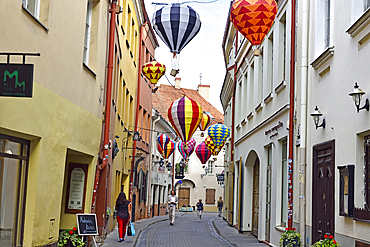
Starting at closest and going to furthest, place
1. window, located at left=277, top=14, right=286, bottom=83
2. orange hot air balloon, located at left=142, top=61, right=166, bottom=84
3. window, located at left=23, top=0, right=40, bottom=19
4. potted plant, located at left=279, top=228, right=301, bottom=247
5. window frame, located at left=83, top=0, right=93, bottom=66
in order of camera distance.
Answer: window, located at left=23, top=0, right=40, bottom=19
potted plant, located at left=279, top=228, right=301, bottom=247
window frame, located at left=83, top=0, right=93, bottom=66
window, located at left=277, top=14, right=286, bottom=83
orange hot air balloon, located at left=142, top=61, right=166, bottom=84

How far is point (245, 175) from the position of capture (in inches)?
796

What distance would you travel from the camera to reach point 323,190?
32.4 ft

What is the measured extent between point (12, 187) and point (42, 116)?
1.24 meters

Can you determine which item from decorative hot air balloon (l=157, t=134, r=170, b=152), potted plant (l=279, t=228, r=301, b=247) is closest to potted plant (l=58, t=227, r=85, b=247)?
potted plant (l=279, t=228, r=301, b=247)

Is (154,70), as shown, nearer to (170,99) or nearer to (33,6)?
(33,6)

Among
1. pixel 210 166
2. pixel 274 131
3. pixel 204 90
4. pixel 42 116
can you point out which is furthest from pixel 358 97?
pixel 204 90

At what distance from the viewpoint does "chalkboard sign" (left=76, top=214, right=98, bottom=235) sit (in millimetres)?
10905

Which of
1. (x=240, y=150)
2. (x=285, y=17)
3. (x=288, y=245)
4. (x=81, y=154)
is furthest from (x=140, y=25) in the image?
(x=288, y=245)

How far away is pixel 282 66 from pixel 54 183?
295 inches

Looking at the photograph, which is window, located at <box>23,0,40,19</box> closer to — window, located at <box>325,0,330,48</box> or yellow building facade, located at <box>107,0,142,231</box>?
window, located at <box>325,0,330,48</box>

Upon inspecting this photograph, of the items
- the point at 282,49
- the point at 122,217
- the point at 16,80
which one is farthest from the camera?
the point at 122,217

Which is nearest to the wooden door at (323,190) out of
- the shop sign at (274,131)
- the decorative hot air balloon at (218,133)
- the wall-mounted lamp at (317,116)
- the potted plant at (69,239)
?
the wall-mounted lamp at (317,116)

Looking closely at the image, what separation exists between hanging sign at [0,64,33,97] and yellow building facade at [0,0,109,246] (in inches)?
46.1

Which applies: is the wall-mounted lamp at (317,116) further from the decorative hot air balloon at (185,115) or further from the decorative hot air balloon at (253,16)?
the decorative hot air balloon at (185,115)
